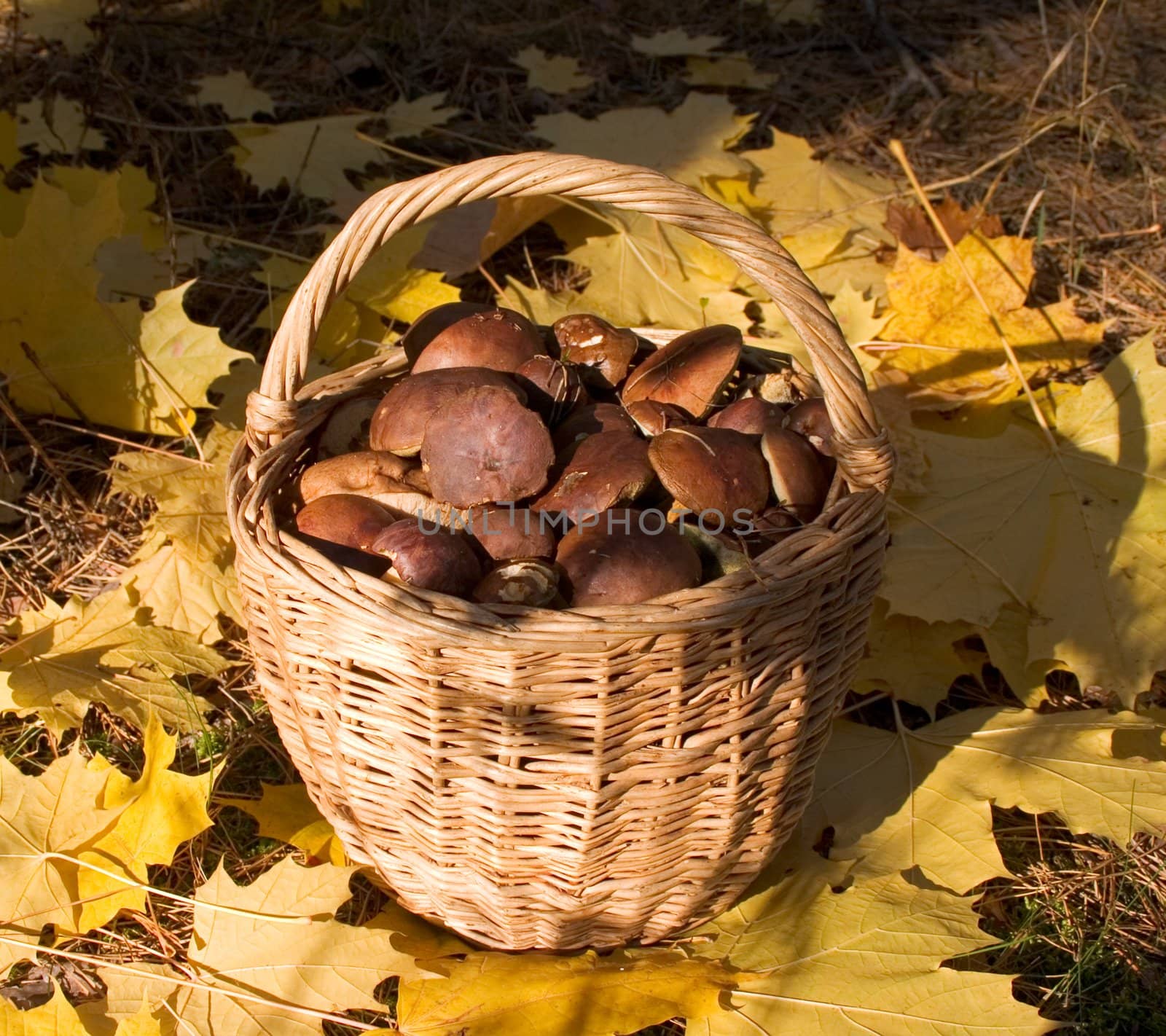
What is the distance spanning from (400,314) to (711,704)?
1678mm

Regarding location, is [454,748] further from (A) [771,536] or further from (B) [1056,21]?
(B) [1056,21]

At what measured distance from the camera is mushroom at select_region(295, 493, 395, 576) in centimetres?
173

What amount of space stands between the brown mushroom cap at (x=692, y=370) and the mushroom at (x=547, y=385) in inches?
5.6

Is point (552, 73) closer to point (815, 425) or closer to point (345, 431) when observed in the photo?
point (345, 431)

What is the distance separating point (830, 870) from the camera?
1.98 meters

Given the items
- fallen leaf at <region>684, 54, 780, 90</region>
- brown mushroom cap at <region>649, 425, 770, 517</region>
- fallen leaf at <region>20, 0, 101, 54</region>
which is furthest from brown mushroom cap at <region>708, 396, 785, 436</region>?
fallen leaf at <region>20, 0, 101, 54</region>

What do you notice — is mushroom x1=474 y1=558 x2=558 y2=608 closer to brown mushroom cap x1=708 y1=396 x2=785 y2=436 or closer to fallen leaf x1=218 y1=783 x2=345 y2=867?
brown mushroom cap x1=708 y1=396 x2=785 y2=436

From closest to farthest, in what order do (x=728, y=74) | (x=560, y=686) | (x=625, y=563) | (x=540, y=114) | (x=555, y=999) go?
(x=560, y=686) < (x=625, y=563) < (x=555, y=999) < (x=540, y=114) < (x=728, y=74)

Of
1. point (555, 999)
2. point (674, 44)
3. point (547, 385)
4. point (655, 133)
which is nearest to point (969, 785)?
point (555, 999)

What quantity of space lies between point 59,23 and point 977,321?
12.3 ft

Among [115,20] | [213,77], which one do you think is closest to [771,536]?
[213,77]

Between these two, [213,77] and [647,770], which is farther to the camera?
[213,77]

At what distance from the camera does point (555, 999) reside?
1726mm

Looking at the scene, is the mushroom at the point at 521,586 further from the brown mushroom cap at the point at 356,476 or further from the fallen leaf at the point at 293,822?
the fallen leaf at the point at 293,822
